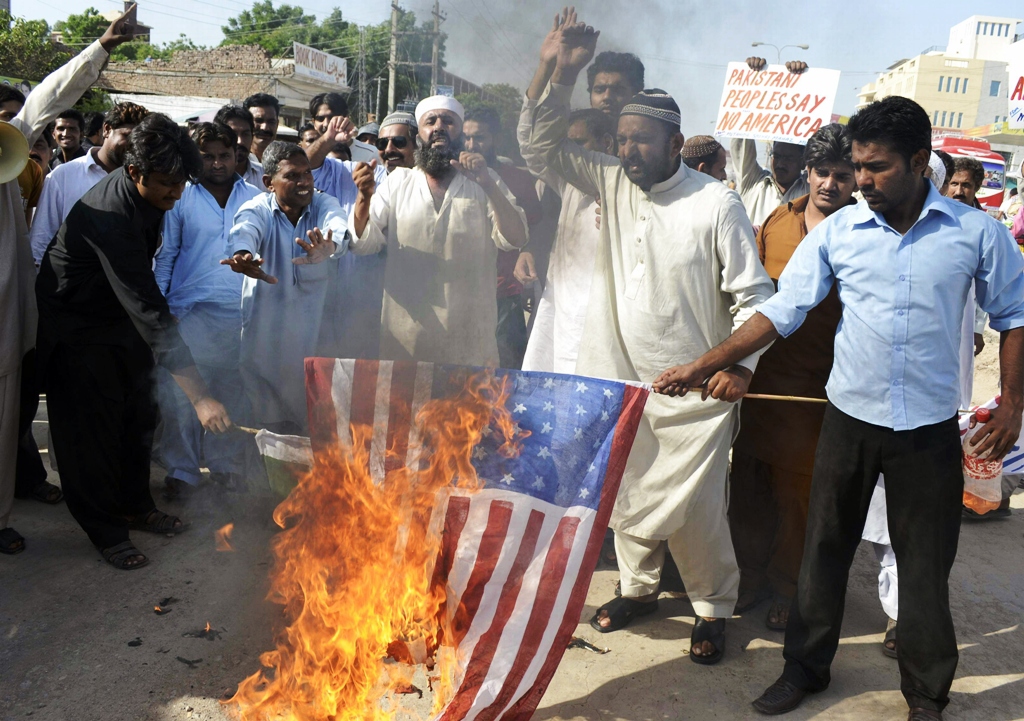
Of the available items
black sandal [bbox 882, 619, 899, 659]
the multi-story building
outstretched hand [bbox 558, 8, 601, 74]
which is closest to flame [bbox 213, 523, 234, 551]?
outstretched hand [bbox 558, 8, 601, 74]

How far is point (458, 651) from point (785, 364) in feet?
6.84

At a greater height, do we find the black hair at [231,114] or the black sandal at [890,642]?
the black hair at [231,114]

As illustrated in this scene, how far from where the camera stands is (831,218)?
322 cm

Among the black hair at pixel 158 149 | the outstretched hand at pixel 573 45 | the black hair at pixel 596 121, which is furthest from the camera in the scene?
the black hair at pixel 596 121

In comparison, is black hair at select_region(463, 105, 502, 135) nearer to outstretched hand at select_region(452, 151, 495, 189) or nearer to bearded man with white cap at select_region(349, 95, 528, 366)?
bearded man with white cap at select_region(349, 95, 528, 366)

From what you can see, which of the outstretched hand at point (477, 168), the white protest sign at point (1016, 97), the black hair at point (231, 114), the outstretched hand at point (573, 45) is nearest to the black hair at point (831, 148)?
the outstretched hand at point (573, 45)

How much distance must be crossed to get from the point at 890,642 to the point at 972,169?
3.74m

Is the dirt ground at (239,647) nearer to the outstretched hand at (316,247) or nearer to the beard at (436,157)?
the outstretched hand at (316,247)

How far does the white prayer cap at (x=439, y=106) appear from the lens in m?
4.72

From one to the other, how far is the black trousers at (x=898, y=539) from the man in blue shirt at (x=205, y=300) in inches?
135

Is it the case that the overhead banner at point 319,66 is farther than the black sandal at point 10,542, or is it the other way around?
the overhead banner at point 319,66

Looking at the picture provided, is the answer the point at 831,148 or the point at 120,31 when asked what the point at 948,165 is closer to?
the point at 831,148

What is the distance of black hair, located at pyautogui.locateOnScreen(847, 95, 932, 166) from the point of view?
2.95 metres

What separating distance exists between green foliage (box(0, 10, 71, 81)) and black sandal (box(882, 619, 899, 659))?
25021mm
